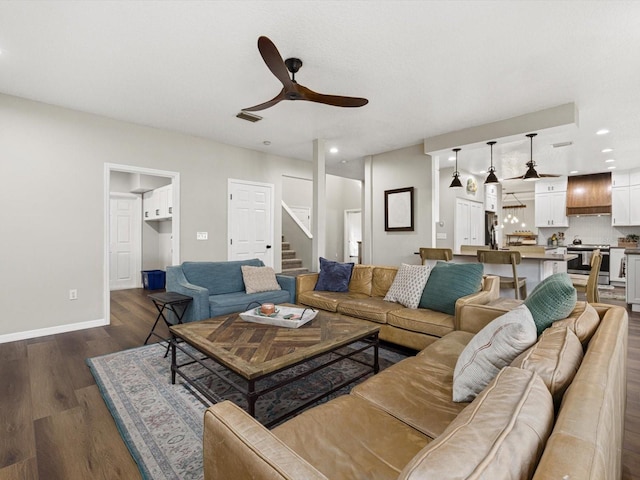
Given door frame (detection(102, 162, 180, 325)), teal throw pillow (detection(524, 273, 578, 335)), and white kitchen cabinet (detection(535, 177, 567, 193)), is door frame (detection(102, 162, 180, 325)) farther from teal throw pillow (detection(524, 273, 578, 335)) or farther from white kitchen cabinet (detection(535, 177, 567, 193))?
white kitchen cabinet (detection(535, 177, 567, 193))

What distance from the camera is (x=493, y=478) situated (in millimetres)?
548

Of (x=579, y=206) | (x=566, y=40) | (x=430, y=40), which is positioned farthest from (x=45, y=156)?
(x=579, y=206)

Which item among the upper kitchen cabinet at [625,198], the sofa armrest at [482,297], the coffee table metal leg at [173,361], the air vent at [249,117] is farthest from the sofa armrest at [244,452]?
the upper kitchen cabinet at [625,198]

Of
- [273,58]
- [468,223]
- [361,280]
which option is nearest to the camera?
[273,58]

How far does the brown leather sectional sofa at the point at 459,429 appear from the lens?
0.59m

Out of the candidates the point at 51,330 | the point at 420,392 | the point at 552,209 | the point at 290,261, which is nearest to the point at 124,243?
the point at 51,330

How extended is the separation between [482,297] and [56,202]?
4826 millimetres

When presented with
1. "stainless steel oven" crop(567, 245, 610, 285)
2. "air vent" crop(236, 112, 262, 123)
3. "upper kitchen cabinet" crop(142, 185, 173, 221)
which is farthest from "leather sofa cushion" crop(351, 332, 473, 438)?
"stainless steel oven" crop(567, 245, 610, 285)

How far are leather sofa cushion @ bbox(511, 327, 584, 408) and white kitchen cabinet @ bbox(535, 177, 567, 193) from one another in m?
8.87

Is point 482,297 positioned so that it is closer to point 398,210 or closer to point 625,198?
point 398,210

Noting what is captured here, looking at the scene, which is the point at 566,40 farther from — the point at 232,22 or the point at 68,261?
the point at 68,261

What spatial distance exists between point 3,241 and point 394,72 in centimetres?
453

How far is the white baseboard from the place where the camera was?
343 cm

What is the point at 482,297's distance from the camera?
276 centimetres
